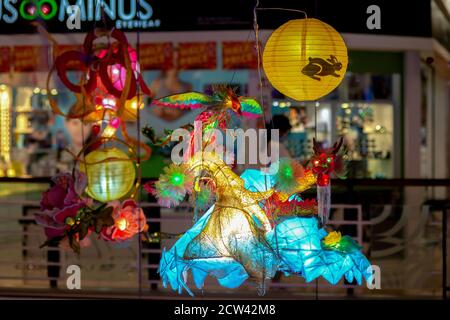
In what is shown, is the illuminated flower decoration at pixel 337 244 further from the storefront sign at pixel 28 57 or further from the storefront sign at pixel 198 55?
the storefront sign at pixel 28 57

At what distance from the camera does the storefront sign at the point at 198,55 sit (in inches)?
324

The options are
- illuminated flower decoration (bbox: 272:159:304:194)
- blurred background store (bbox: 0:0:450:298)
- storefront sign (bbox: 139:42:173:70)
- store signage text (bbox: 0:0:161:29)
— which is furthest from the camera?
storefront sign (bbox: 139:42:173:70)

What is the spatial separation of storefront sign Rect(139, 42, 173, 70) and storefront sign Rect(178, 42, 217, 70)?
0.10 m

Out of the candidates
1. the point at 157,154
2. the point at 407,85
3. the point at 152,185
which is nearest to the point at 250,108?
the point at 152,185

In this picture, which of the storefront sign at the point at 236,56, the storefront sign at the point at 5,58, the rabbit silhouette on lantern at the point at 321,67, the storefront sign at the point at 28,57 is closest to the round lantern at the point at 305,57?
the rabbit silhouette on lantern at the point at 321,67

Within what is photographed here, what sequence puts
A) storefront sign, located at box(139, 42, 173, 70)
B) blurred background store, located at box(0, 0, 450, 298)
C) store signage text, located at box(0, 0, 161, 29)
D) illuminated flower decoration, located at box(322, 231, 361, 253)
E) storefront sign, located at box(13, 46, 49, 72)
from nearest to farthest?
illuminated flower decoration, located at box(322, 231, 361, 253), blurred background store, located at box(0, 0, 450, 298), store signage text, located at box(0, 0, 161, 29), storefront sign, located at box(139, 42, 173, 70), storefront sign, located at box(13, 46, 49, 72)

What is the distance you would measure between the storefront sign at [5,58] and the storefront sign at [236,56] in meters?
1.97

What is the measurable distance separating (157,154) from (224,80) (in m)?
1.00

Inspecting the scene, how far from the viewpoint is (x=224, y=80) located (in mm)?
8836

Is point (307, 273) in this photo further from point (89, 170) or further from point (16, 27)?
point (16, 27)

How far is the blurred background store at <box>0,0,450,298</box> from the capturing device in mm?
6238

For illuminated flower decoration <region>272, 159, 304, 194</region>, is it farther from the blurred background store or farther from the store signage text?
the store signage text

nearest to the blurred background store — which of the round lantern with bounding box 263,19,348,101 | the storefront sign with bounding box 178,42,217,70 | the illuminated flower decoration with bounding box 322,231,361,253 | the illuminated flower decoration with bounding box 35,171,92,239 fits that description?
the storefront sign with bounding box 178,42,217,70

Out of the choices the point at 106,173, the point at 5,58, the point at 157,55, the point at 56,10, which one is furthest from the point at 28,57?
the point at 106,173
